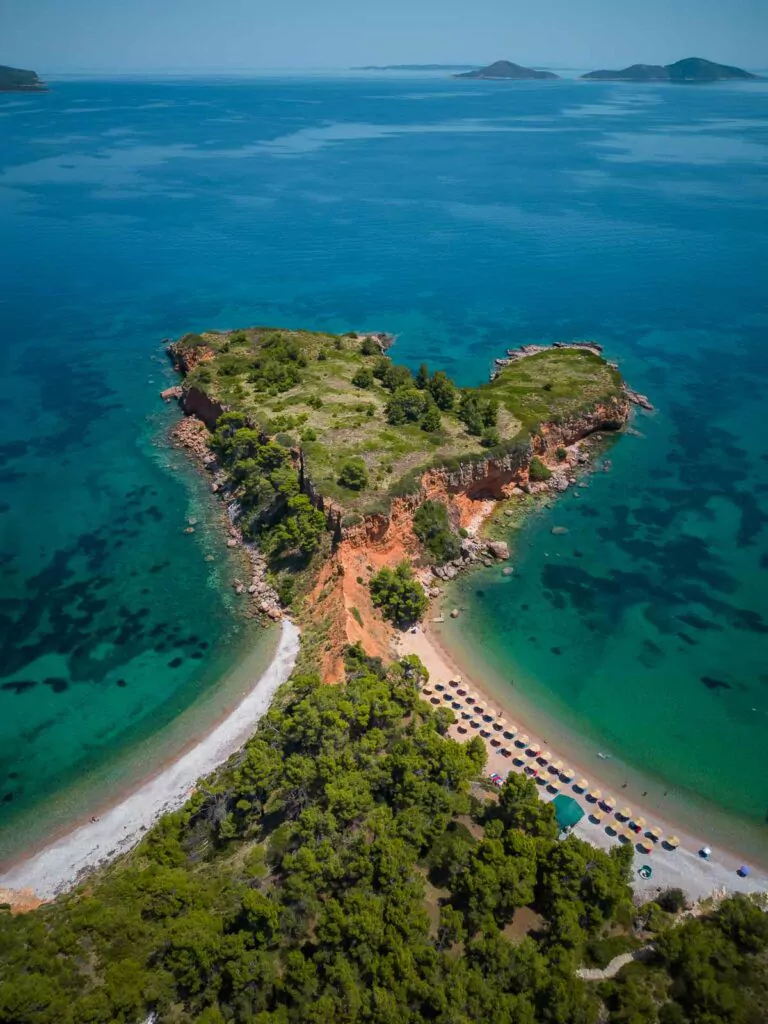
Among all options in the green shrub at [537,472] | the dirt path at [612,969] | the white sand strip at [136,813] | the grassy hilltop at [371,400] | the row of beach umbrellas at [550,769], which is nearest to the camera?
the dirt path at [612,969]

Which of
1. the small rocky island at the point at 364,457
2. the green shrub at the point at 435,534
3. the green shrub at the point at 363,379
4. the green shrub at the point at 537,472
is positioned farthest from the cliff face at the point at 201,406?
the green shrub at the point at 537,472

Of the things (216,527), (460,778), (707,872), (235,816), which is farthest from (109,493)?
(707,872)

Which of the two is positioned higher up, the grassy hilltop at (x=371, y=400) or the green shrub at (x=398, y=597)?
the grassy hilltop at (x=371, y=400)

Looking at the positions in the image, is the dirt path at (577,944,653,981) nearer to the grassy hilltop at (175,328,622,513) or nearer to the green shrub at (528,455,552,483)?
the grassy hilltop at (175,328,622,513)

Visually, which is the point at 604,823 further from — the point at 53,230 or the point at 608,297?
the point at 53,230

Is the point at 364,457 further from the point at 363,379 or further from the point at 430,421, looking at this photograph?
the point at 363,379

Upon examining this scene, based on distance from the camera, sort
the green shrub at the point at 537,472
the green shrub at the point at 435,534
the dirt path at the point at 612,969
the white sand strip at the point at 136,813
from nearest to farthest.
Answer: the dirt path at the point at 612,969, the white sand strip at the point at 136,813, the green shrub at the point at 435,534, the green shrub at the point at 537,472

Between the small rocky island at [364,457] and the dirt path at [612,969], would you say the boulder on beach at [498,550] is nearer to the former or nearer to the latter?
the small rocky island at [364,457]

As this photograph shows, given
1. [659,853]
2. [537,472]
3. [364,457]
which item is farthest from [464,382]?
[659,853]
